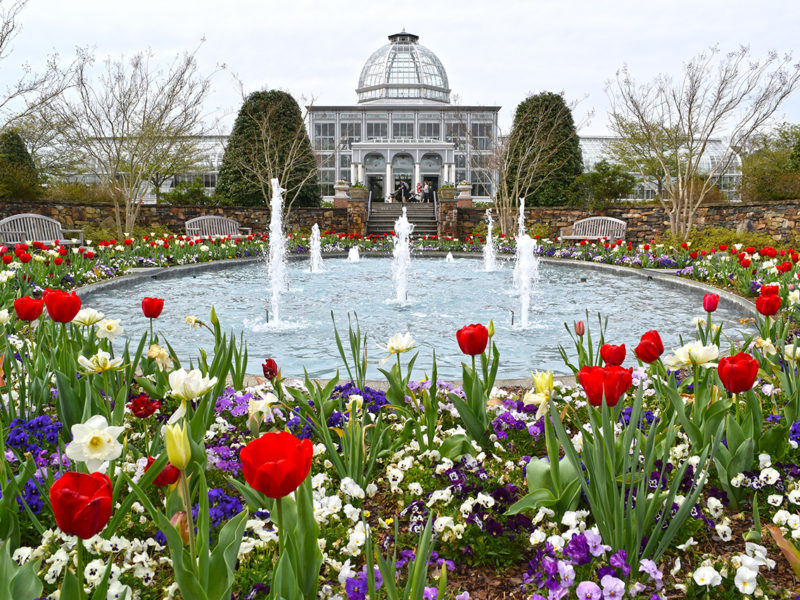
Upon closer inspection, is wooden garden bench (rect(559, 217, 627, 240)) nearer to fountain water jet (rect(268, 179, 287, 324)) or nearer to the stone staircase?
the stone staircase

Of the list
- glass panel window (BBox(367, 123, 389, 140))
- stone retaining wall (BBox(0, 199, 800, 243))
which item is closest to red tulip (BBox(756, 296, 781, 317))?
stone retaining wall (BBox(0, 199, 800, 243))

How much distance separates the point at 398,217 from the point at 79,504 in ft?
78.8

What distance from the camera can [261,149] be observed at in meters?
23.2

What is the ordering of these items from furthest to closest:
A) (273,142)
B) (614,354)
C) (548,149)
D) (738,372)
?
(548,149)
(273,142)
(614,354)
(738,372)

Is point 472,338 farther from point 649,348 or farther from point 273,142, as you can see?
point 273,142

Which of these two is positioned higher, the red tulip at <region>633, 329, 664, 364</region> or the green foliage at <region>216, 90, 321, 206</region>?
the green foliage at <region>216, 90, 321, 206</region>

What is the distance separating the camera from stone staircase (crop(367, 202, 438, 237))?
76.9ft

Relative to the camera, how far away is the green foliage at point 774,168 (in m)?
21.9

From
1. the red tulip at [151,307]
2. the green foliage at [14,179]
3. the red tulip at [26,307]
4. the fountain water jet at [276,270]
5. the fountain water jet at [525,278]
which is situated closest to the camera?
the red tulip at [26,307]

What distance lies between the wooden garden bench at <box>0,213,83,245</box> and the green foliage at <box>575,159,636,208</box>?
1848cm

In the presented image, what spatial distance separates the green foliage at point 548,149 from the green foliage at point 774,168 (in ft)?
20.8

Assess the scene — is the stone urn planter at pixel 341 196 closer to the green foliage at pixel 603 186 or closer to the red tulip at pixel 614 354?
the green foliage at pixel 603 186

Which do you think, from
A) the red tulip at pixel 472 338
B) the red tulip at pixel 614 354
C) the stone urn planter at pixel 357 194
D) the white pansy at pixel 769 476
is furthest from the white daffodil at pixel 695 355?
the stone urn planter at pixel 357 194

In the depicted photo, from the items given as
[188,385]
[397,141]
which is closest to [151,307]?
[188,385]
